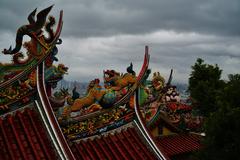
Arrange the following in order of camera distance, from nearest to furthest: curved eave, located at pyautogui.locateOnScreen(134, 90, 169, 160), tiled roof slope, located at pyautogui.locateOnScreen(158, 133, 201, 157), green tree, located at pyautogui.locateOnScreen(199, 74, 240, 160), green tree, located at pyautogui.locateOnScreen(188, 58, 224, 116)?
1. curved eave, located at pyautogui.locateOnScreen(134, 90, 169, 160)
2. green tree, located at pyautogui.locateOnScreen(199, 74, 240, 160)
3. tiled roof slope, located at pyautogui.locateOnScreen(158, 133, 201, 157)
4. green tree, located at pyautogui.locateOnScreen(188, 58, 224, 116)

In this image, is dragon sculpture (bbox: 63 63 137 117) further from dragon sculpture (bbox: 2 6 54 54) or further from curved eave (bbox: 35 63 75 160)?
dragon sculpture (bbox: 2 6 54 54)

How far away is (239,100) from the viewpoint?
27.8 ft

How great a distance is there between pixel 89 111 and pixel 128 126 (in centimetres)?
112

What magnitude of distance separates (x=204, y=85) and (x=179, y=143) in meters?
5.22

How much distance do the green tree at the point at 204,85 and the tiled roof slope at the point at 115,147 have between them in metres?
11.5

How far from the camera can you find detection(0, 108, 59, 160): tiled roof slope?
15.5ft

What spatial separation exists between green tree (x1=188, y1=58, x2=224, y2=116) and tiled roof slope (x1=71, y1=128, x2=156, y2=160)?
11.5m

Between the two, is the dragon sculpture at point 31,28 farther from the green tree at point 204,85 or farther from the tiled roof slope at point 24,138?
the green tree at point 204,85

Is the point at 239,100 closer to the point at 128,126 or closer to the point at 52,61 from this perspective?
the point at 128,126

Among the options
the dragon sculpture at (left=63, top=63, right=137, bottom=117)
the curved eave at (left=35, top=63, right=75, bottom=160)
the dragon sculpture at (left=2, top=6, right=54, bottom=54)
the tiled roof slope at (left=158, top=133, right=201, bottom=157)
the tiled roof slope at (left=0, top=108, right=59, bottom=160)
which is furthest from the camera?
the tiled roof slope at (left=158, top=133, right=201, bottom=157)

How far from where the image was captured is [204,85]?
1806 cm

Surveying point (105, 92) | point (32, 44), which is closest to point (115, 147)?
point (105, 92)

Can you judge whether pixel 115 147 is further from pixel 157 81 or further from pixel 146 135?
pixel 157 81

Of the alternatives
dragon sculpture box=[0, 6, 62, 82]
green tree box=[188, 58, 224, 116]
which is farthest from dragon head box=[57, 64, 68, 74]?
green tree box=[188, 58, 224, 116]
